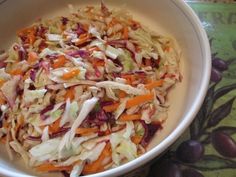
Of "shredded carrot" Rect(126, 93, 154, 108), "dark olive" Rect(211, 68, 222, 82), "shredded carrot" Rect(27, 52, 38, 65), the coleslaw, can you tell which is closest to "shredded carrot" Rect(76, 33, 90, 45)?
the coleslaw

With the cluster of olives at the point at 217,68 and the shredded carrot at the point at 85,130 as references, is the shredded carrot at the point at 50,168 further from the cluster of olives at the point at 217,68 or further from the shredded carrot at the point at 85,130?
the cluster of olives at the point at 217,68

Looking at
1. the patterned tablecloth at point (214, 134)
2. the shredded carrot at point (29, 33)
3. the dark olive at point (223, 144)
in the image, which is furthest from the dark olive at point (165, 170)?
the shredded carrot at point (29, 33)

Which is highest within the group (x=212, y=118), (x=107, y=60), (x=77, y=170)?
(x=107, y=60)

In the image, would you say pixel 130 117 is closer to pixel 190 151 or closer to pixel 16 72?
pixel 190 151

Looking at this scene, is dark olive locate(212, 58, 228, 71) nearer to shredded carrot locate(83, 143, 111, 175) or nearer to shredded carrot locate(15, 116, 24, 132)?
shredded carrot locate(83, 143, 111, 175)

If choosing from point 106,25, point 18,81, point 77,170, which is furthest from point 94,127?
point 106,25

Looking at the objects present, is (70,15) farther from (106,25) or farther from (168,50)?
(168,50)

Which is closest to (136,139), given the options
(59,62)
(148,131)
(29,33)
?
(148,131)
